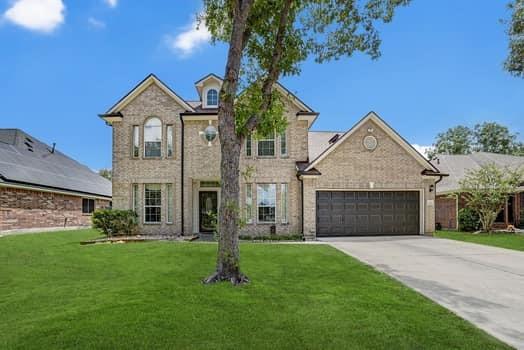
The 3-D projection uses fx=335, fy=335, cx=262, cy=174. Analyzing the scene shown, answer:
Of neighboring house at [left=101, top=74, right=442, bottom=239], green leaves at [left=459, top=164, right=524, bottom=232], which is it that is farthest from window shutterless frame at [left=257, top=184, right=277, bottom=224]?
green leaves at [left=459, top=164, right=524, bottom=232]

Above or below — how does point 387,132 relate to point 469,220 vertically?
above

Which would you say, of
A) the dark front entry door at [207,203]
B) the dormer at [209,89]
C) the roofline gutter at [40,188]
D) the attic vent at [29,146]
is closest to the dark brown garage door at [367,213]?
the dark front entry door at [207,203]

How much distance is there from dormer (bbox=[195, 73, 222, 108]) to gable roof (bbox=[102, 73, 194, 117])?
980 mm

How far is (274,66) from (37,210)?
19764mm

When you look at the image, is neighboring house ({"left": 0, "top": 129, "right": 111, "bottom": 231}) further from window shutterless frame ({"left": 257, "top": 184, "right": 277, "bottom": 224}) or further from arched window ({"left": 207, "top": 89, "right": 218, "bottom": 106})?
window shutterless frame ({"left": 257, "top": 184, "right": 277, "bottom": 224})

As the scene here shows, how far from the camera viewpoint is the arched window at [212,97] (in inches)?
681

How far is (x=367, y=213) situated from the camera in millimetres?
16531

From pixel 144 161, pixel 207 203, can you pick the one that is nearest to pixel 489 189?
pixel 207 203

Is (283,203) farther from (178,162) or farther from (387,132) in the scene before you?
(387,132)

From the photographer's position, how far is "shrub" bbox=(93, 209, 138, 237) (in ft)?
50.4

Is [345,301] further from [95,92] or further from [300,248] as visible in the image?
[95,92]

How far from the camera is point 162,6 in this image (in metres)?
11.4

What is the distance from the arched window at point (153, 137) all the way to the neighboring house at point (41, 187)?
26.6ft

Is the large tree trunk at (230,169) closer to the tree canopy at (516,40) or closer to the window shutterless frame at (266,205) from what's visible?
the window shutterless frame at (266,205)
